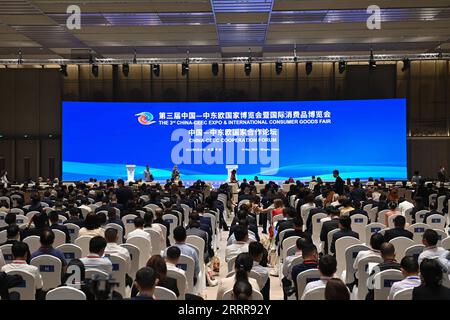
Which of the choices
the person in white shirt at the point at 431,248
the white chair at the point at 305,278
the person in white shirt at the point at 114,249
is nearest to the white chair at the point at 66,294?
the white chair at the point at 305,278

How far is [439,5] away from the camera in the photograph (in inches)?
617

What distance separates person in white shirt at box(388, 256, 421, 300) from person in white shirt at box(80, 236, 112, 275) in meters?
2.51

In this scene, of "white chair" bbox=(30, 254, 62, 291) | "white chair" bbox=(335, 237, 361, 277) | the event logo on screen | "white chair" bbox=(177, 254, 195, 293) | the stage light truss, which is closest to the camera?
"white chair" bbox=(30, 254, 62, 291)

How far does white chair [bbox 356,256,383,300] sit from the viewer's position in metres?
5.48

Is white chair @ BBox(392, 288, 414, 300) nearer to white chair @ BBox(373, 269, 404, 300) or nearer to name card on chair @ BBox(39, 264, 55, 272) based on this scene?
white chair @ BBox(373, 269, 404, 300)

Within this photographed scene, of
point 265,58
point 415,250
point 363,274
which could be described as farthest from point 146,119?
point 363,274

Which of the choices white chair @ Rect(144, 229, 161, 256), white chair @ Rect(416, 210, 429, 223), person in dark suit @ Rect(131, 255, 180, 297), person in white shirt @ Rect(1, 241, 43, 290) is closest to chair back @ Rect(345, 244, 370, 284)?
person in dark suit @ Rect(131, 255, 180, 297)

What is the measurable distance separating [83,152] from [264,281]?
19.2 metres

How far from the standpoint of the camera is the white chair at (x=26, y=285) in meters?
4.84

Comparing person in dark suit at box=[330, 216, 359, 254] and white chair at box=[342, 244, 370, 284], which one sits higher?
person in dark suit at box=[330, 216, 359, 254]

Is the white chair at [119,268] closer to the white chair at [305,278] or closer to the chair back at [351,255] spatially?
the white chair at [305,278]

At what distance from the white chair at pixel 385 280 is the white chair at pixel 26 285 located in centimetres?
286
